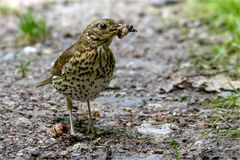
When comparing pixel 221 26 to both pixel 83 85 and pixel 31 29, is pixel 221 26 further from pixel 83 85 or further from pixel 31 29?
pixel 83 85

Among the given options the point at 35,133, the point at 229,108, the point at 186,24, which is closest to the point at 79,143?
the point at 35,133

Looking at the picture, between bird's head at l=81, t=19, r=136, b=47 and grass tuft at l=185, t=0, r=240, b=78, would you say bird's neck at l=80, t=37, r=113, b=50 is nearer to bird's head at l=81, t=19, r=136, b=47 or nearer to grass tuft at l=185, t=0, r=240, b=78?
bird's head at l=81, t=19, r=136, b=47

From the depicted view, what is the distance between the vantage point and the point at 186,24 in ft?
35.3

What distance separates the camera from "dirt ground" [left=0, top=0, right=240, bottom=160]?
16.1 feet

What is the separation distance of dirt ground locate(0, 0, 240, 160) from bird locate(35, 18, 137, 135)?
0.40m

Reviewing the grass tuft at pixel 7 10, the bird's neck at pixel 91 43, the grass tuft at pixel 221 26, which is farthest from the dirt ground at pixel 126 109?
the grass tuft at pixel 7 10

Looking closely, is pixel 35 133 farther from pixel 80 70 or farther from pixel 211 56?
pixel 211 56

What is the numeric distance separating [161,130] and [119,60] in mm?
3369

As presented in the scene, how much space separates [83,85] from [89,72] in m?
0.13

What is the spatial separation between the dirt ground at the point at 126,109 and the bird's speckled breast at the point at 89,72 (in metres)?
0.39

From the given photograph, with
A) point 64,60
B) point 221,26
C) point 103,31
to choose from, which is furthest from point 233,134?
point 221,26

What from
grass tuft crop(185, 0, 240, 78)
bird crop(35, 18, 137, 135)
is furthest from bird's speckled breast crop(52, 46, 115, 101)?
grass tuft crop(185, 0, 240, 78)

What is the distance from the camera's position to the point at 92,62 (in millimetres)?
5070

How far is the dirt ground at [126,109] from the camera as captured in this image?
491cm
